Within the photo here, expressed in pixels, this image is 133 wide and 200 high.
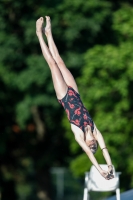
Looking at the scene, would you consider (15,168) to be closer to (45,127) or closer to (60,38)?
(45,127)

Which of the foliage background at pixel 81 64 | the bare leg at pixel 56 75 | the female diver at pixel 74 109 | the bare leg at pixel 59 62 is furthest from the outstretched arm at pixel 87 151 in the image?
the foliage background at pixel 81 64

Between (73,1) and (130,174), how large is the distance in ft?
12.2

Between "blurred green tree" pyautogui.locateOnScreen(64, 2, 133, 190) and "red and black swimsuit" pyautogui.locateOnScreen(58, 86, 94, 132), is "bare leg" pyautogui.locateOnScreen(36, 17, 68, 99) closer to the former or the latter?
"red and black swimsuit" pyautogui.locateOnScreen(58, 86, 94, 132)

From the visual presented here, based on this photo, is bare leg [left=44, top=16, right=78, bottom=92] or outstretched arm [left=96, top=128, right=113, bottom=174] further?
bare leg [left=44, top=16, right=78, bottom=92]

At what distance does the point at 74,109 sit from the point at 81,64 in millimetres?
6761

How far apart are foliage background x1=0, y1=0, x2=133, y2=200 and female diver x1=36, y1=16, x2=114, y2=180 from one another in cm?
481

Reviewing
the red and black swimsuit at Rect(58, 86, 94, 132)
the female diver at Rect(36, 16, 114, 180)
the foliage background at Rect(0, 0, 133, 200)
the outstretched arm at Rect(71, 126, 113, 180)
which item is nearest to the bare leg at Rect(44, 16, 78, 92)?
the female diver at Rect(36, 16, 114, 180)

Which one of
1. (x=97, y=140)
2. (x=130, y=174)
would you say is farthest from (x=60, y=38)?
(x=97, y=140)

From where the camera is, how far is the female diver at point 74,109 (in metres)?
8.06

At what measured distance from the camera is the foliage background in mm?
13898

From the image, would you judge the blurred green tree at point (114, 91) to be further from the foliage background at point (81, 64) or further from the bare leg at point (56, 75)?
the bare leg at point (56, 75)

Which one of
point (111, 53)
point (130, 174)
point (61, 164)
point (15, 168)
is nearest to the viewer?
point (111, 53)

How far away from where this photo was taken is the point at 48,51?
8.73 m

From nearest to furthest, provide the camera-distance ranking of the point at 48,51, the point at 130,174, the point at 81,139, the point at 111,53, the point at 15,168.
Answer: the point at 81,139, the point at 48,51, the point at 111,53, the point at 130,174, the point at 15,168
